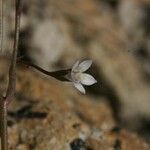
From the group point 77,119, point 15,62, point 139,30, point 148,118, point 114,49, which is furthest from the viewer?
point 139,30

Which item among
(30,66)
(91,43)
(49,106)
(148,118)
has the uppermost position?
(30,66)

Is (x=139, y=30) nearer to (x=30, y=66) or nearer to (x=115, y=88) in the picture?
(x=115, y=88)

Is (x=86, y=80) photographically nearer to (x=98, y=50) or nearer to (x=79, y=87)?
(x=79, y=87)

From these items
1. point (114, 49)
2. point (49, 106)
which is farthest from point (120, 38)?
point (49, 106)

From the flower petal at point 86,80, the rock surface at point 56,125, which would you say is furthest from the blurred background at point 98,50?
the flower petal at point 86,80

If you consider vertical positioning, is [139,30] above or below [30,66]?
below

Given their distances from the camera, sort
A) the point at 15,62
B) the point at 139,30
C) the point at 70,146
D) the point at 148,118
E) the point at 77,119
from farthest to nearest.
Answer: the point at 139,30, the point at 148,118, the point at 77,119, the point at 70,146, the point at 15,62

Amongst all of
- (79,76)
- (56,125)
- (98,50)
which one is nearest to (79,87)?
(79,76)

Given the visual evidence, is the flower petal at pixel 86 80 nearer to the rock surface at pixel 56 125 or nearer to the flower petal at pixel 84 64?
the flower petal at pixel 84 64
